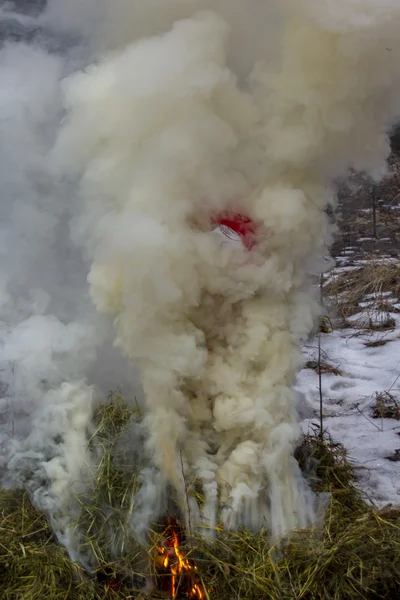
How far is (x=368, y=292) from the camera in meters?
5.60

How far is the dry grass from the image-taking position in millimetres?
4974

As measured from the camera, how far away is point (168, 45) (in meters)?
2.01

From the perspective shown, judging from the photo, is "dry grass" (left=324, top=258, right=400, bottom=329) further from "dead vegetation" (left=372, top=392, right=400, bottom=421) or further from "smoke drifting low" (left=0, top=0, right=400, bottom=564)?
"smoke drifting low" (left=0, top=0, right=400, bottom=564)

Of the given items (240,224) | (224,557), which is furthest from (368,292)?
(224,557)

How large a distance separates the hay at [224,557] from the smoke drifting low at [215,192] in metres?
0.10

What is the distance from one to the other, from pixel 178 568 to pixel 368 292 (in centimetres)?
418

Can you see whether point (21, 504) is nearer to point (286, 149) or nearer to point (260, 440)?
point (260, 440)

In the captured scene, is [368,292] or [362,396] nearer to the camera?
[362,396]

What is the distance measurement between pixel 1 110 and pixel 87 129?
1082 mm

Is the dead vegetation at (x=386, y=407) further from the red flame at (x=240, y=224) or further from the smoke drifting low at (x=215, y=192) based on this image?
the red flame at (x=240, y=224)

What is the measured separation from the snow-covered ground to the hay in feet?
1.16

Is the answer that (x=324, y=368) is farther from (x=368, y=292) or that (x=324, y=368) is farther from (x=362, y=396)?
(x=368, y=292)

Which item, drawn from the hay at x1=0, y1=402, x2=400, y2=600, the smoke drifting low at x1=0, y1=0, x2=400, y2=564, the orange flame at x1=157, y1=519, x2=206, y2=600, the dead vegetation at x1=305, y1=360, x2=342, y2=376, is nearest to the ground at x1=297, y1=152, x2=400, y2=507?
the dead vegetation at x1=305, y1=360, x2=342, y2=376

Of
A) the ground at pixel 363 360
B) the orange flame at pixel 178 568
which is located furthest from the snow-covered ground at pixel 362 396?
the orange flame at pixel 178 568
